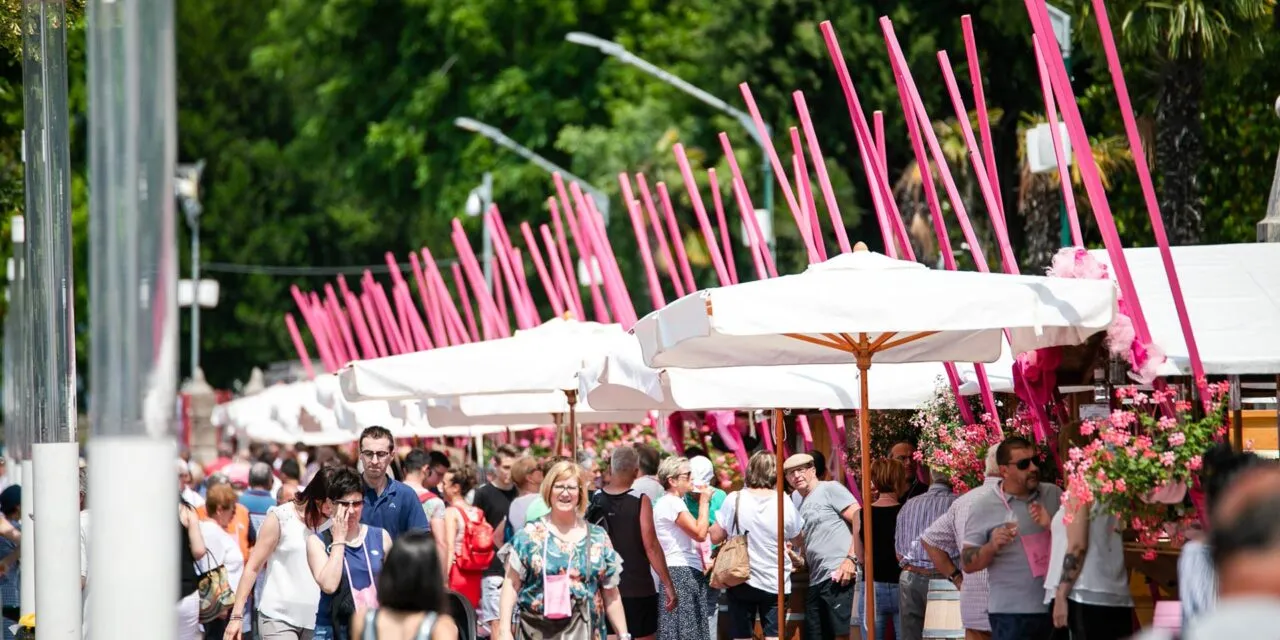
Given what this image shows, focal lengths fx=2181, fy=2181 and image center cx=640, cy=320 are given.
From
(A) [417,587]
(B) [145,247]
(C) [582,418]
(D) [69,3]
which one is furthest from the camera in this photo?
(C) [582,418]

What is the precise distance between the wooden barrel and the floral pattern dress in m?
2.62

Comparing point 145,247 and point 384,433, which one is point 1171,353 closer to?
point 384,433

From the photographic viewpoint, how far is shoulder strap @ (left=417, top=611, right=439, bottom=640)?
7.36 m

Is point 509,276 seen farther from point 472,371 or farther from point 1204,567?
point 1204,567

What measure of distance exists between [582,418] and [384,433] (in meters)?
8.55

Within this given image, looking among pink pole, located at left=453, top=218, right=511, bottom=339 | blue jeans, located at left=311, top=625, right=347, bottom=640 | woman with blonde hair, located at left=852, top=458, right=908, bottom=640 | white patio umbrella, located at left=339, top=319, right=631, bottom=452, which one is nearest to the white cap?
white patio umbrella, located at left=339, top=319, right=631, bottom=452

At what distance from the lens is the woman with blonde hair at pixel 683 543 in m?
14.1

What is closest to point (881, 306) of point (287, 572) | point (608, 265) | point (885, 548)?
point (287, 572)

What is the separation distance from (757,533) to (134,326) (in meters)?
7.84

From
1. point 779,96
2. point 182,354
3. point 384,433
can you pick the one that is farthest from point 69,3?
point 182,354

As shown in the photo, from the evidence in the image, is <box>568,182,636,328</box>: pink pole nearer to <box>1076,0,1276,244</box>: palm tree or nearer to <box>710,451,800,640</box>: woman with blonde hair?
<box>710,451,800,640</box>: woman with blonde hair

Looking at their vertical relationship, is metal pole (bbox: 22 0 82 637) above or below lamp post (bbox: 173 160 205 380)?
below

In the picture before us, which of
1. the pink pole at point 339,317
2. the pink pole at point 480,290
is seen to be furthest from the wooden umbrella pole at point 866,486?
the pink pole at point 339,317

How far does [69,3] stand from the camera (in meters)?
14.0
